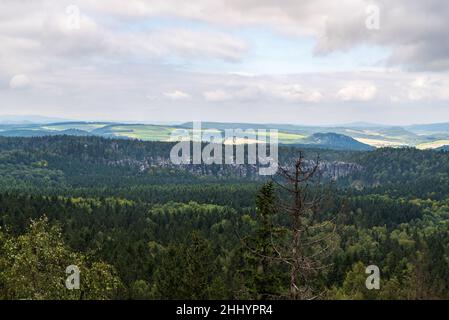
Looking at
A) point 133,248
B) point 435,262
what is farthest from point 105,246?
point 435,262

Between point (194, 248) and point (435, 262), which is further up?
point (194, 248)

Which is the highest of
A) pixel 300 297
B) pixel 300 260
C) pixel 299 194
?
pixel 299 194

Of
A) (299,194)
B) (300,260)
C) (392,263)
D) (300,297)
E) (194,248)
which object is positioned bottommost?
(392,263)

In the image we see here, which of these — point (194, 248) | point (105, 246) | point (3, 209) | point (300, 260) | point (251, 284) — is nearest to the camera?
point (300, 260)

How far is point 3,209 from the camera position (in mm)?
185625

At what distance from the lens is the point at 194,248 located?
91000 mm

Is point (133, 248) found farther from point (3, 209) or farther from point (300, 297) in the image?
point (300, 297)
